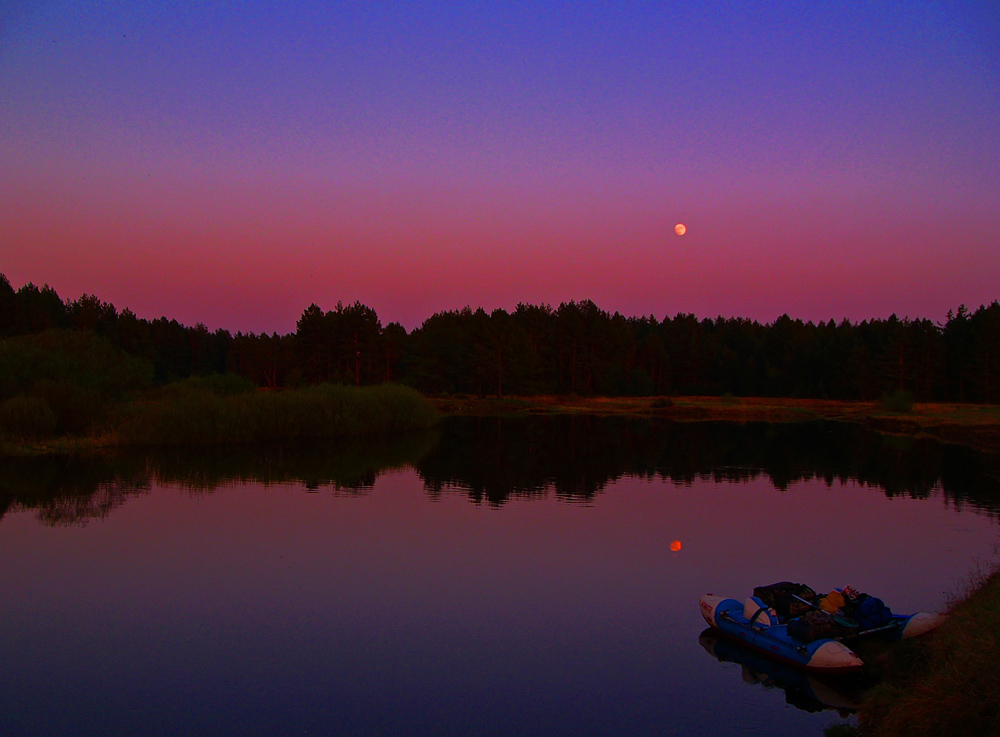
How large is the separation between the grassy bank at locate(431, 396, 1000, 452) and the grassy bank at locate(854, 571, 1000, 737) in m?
43.4

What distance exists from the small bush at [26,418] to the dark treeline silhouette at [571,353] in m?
36.7

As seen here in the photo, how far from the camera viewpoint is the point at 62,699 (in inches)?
422

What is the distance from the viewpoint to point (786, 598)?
13.1 m

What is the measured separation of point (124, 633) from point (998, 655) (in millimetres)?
13133

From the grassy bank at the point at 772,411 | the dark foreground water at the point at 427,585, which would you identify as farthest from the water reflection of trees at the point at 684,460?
the grassy bank at the point at 772,411

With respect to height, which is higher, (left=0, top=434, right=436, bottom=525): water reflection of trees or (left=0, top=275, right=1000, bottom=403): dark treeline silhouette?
(left=0, top=275, right=1000, bottom=403): dark treeline silhouette

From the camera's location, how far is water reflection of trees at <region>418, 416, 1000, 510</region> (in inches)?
1186

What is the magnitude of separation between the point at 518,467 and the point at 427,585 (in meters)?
19.2

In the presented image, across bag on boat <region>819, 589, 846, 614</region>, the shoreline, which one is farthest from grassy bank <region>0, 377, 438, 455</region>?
bag on boat <region>819, 589, 846, 614</region>

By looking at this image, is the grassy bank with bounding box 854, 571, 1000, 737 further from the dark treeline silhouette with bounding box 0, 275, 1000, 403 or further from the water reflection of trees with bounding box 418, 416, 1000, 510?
the dark treeline silhouette with bounding box 0, 275, 1000, 403

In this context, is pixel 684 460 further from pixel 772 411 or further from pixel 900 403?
pixel 772 411

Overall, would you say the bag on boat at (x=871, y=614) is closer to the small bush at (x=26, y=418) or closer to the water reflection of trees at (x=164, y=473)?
the water reflection of trees at (x=164, y=473)

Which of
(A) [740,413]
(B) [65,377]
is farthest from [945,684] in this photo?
(A) [740,413]

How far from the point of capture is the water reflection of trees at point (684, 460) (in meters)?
30.1
